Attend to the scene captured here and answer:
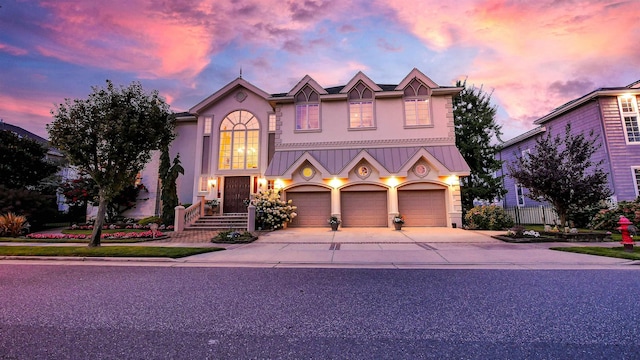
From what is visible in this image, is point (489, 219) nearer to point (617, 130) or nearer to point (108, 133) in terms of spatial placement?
point (617, 130)

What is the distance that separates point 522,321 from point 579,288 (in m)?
2.57

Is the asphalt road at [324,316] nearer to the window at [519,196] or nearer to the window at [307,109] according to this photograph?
the window at [307,109]

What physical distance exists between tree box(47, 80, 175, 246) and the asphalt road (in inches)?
207

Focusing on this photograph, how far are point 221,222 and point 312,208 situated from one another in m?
5.79

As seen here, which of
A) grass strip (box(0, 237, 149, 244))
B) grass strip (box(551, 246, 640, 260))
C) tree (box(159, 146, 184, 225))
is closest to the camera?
grass strip (box(551, 246, 640, 260))

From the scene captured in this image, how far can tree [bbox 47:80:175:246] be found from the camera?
9672mm

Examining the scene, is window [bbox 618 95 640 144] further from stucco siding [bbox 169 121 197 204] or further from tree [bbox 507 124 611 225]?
stucco siding [bbox 169 121 197 204]

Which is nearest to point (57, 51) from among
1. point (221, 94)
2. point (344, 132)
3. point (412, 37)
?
point (221, 94)

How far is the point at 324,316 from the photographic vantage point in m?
3.54

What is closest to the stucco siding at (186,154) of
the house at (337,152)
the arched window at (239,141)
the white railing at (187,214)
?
the house at (337,152)

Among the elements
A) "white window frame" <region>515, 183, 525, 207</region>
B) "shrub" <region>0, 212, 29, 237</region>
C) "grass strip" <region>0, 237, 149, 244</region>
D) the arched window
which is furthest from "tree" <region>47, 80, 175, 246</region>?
"white window frame" <region>515, 183, 525, 207</region>

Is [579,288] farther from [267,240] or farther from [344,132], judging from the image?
[344,132]

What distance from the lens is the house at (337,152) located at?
1628 centimetres

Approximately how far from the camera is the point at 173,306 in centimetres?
399
